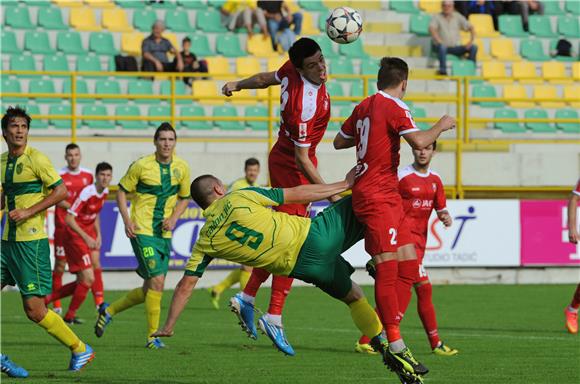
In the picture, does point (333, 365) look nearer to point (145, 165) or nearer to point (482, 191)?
point (145, 165)

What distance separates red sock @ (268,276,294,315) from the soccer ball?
215cm

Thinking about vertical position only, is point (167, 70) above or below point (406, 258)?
above

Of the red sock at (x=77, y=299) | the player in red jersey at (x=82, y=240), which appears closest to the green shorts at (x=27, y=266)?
the player in red jersey at (x=82, y=240)

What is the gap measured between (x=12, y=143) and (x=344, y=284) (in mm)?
3200

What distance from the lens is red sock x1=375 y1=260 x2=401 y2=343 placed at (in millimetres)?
8844

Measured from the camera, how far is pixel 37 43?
79.6 feet

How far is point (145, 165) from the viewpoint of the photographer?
12.8m

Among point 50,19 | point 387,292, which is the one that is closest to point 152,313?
point 387,292

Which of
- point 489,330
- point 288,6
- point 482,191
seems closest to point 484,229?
point 482,191

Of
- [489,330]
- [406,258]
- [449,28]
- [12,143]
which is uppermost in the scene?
[449,28]

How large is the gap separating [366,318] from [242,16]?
17.6m

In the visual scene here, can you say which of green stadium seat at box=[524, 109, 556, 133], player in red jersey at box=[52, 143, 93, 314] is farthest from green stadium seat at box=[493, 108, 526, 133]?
player in red jersey at box=[52, 143, 93, 314]

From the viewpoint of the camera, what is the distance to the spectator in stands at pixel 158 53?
23078 mm

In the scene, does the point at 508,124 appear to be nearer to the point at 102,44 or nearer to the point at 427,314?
the point at 102,44
